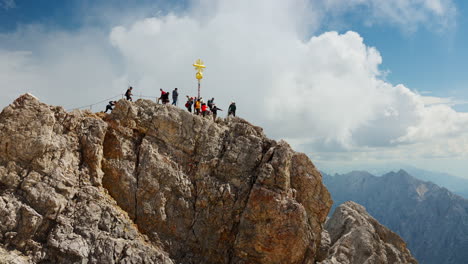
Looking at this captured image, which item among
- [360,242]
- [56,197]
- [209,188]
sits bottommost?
[360,242]

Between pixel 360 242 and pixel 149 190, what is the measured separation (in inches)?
1125

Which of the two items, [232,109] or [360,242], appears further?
[232,109]

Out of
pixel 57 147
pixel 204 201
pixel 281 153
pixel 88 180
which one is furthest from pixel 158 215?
pixel 281 153

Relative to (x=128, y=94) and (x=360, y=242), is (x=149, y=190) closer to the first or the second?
(x=128, y=94)

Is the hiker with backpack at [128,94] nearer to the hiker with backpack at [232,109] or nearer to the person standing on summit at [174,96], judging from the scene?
the person standing on summit at [174,96]

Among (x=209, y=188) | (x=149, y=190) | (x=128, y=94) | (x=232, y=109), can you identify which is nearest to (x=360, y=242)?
(x=209, y=188)

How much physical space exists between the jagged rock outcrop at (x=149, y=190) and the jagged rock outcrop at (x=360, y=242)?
7138mm

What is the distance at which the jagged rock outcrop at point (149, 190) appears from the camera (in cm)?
2881

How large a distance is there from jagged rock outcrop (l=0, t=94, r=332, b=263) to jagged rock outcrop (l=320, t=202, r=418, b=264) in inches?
281

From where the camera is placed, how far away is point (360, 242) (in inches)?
1745

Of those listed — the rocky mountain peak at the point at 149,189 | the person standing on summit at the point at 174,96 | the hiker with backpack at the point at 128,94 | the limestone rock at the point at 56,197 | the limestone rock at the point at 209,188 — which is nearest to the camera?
the limestone rock at the point at 56,197

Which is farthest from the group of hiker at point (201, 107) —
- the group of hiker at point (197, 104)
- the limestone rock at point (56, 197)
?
the limestone rock at point (56, 197)

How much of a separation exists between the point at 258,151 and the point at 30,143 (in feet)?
76.5

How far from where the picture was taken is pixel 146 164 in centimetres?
3584
